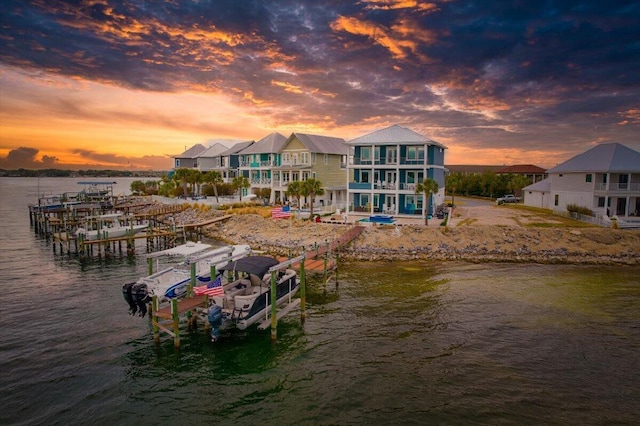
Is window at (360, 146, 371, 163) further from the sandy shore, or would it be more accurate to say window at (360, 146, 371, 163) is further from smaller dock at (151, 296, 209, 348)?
smaller dock at (151, 296, 209, 348)

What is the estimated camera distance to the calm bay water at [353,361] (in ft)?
46.2

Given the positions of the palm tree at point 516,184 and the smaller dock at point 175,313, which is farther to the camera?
the palm tree at point 516,184

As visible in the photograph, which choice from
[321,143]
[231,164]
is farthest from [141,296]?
[231,164]

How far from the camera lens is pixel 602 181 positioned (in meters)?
48.3

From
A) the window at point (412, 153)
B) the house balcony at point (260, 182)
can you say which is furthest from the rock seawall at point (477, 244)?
the house balcony at point (260, 182)

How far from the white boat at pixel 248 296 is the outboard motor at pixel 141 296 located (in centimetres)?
354

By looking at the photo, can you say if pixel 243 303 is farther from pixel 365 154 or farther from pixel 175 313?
pixel 365 154

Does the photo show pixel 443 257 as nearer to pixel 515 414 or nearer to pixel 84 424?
pixel 515 414

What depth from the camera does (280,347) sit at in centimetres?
1881

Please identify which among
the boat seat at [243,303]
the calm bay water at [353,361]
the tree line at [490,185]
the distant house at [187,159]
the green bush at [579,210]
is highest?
the distant house at [187,159]

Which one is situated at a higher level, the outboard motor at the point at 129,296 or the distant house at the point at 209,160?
the distant house at the point at 209,160

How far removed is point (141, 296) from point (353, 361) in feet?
36.8

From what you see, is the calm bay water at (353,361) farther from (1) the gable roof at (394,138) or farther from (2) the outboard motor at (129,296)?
(1) the gable roof at (394,138)

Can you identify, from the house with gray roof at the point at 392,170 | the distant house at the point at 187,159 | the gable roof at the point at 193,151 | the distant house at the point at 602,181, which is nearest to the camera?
the distant house at the point at 602,181
